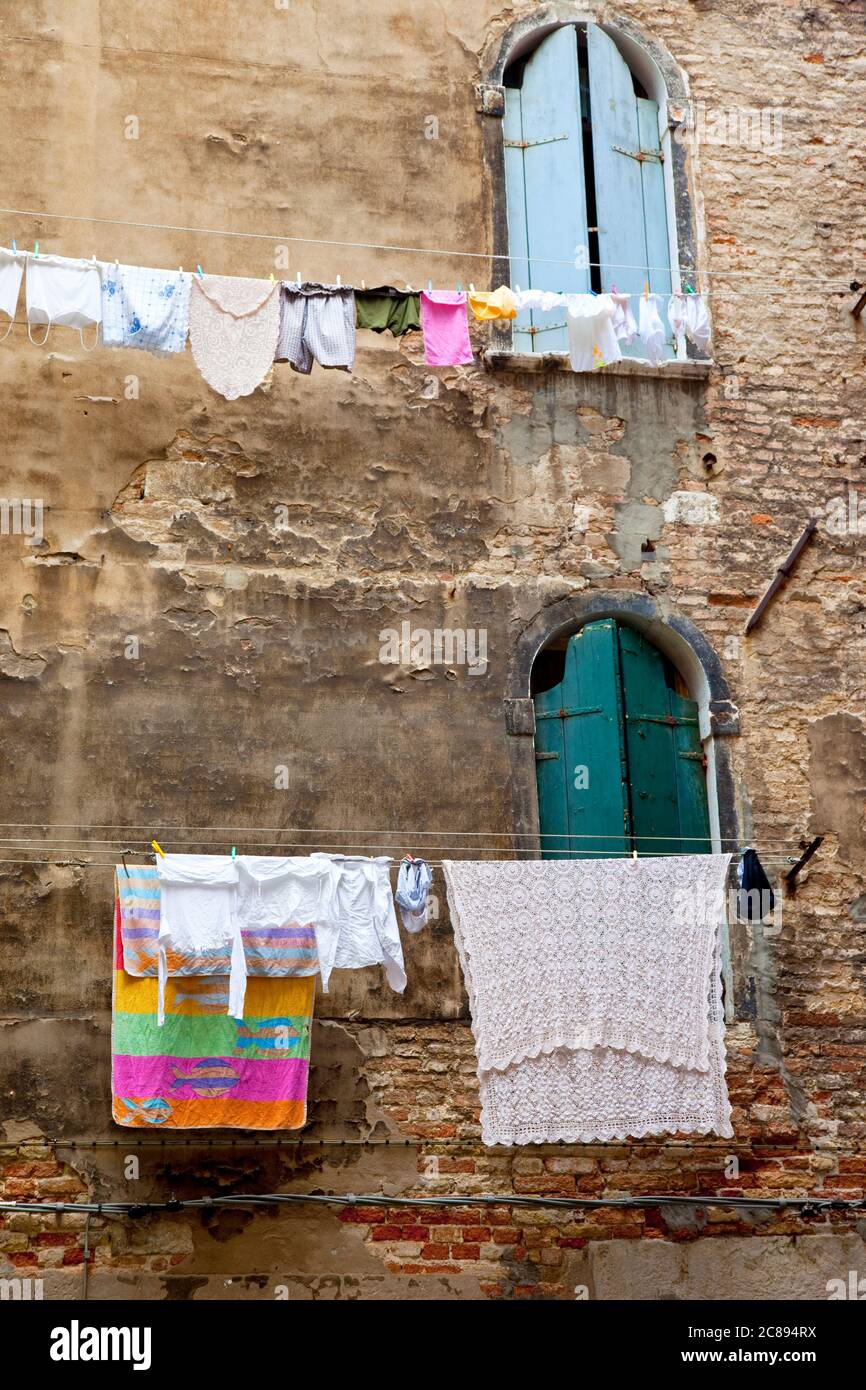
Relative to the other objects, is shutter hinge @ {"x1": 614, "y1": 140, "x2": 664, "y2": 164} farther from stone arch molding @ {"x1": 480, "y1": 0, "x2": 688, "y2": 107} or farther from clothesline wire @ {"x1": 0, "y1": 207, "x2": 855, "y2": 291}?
clothesline wire @ {"x1": 0, "y1": 207, "x2": 855, "y2": 291}

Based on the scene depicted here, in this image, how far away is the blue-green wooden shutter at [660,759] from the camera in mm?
8906

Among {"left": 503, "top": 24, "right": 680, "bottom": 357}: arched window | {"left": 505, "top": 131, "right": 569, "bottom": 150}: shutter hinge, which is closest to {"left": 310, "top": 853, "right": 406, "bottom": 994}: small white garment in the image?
{"left": 503, "top": 24, "right": 680, "bottom": 357}: arched window

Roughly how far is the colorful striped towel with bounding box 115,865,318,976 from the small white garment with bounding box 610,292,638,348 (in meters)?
3.61

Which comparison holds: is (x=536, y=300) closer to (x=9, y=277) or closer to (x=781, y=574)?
(x=781, y=574)

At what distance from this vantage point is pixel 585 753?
351 inches

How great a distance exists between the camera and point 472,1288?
8055 millimetres

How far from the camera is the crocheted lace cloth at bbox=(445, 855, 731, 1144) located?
7793 mm

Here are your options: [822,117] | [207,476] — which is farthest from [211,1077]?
[822,117]

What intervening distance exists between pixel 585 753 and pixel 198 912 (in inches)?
91.8

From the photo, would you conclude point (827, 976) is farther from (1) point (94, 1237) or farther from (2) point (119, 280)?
(2) point (119, 280)

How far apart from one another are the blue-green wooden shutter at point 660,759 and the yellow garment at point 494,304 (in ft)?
5.85

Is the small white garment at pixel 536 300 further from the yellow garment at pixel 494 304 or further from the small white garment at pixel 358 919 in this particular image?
the small white garment at pixel 358 919
